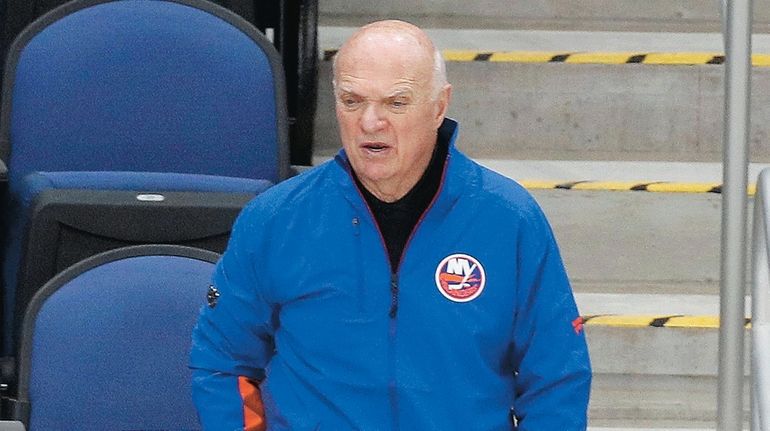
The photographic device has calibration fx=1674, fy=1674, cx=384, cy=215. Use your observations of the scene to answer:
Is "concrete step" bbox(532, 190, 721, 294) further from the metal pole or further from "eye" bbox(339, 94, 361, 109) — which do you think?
"eye" bbox(339, 94, 361, 109)

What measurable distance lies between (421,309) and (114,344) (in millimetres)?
687

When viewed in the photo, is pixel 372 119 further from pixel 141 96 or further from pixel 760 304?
pixel 141 96

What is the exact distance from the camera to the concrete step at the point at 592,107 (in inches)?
152

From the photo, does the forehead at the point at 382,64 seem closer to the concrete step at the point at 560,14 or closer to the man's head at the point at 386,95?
the man's head at the point at 386,95

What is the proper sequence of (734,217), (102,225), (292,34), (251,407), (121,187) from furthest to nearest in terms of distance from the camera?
(292,34)
(121,187)
(102,225)
(734,217)
(251,407)

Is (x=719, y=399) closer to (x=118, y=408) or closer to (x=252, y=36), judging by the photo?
(x=118, y=408)

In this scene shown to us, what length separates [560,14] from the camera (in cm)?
428

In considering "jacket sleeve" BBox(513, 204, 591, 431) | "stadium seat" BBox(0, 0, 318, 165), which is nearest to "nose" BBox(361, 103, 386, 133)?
"jacket sleeve" BBox(513, 204, 591, 431)

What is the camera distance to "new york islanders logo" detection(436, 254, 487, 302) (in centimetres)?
204

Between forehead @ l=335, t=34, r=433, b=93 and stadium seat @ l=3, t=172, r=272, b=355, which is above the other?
forehead @ l=335, t=34, r=433, b=93

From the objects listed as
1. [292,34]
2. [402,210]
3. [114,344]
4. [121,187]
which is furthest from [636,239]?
[402,210]

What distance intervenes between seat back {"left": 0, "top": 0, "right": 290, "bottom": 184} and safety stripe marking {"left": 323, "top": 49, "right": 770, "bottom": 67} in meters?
0.50

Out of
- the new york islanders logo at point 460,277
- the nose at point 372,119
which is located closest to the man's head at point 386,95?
the nose at point 372,119

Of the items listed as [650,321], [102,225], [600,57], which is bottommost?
→ [650,321]
